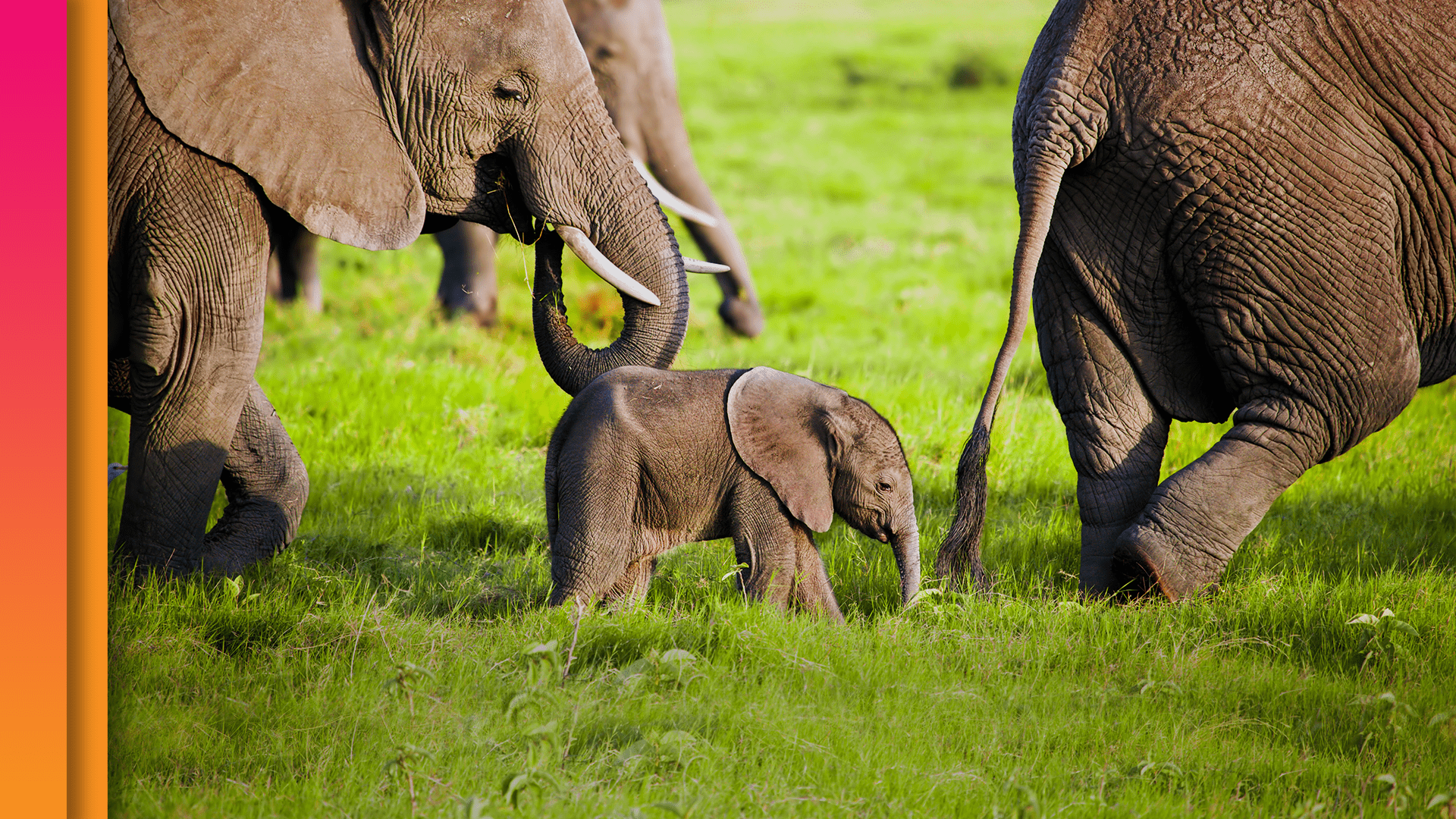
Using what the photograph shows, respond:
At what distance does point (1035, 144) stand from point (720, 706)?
7.30 ft

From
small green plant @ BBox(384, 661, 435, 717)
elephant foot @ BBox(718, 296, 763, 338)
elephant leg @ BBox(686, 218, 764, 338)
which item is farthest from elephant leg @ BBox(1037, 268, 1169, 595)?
elephant foot @ BBox(718, 296, 763, 338)

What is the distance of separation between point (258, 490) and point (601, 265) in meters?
1.73

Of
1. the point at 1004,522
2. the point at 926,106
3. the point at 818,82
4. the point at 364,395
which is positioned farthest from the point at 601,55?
the point at 818,82

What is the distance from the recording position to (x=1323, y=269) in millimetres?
4227

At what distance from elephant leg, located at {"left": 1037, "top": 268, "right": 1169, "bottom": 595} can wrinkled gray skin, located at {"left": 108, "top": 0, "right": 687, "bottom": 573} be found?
1.42m

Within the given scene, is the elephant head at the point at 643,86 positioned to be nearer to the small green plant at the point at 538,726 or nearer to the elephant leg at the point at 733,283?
the elephant leg at the point at 733,283

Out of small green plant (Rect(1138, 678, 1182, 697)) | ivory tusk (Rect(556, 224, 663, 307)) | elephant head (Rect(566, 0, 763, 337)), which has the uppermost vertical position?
elephant head (Rect(566, 0, 763, 337))

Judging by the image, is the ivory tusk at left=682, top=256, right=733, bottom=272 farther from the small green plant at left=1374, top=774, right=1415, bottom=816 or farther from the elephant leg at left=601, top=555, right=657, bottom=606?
the small green plant at left=1374, top=774, right=1415, bottom=816

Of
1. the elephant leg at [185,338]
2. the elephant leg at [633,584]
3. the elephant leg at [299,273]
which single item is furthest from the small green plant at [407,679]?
the elephant leg at [299,273]

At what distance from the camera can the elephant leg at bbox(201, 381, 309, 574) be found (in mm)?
4883

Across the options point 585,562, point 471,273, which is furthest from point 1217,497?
point 471,273

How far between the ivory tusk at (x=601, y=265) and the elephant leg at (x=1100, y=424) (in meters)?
1.50

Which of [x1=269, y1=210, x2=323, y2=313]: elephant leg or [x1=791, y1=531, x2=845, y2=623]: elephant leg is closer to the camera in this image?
[x1=791, y1=531, x2=845, y2=623]: elephant leg

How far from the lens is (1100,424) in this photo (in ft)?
15.0
